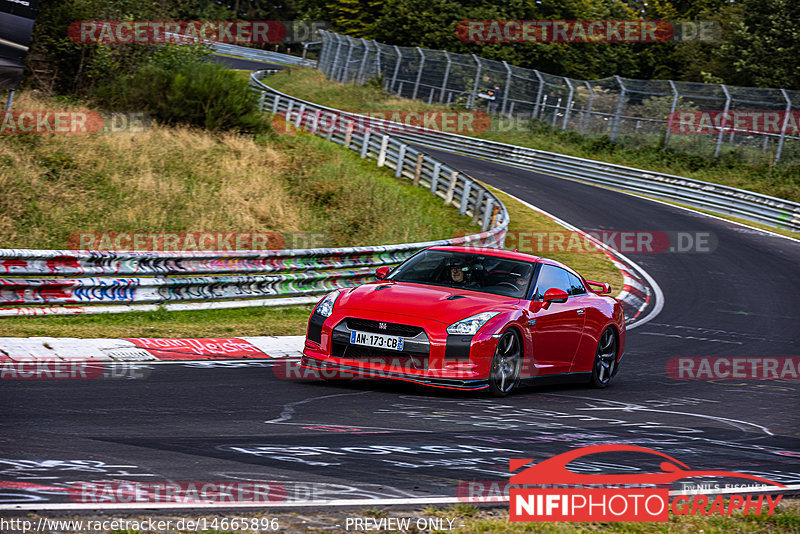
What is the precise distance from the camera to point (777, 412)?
9469mm

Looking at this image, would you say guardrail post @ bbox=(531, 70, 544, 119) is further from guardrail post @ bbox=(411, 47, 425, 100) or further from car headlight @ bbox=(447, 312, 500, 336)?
Result: car headlight @ bbox=(447, 312, 500, 336)

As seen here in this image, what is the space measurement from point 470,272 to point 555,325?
106 centimetres

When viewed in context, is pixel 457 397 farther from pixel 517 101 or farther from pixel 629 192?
pixel 517 101

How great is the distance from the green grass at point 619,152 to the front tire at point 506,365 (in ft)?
89.5

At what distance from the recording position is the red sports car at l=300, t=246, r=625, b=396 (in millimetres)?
8328

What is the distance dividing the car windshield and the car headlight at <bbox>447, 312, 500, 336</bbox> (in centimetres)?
87

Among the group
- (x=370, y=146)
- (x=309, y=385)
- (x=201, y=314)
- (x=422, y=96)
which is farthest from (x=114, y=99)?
(x=422, y=96)

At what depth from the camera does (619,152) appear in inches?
1581

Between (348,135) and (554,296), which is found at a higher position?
(554,296)

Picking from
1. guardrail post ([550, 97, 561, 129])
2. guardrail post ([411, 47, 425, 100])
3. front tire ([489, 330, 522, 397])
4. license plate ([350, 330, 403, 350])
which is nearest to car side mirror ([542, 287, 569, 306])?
front tire ([489, 330, 522, 397])

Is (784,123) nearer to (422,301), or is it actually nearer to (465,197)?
(465,197)

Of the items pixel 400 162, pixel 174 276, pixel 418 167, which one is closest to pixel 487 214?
pixel 418 167

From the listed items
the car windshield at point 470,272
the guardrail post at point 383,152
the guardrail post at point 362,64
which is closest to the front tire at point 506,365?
the car windshield at point 470,272

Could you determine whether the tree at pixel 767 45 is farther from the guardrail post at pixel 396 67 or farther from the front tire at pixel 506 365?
the front tire at pixel 506 365
